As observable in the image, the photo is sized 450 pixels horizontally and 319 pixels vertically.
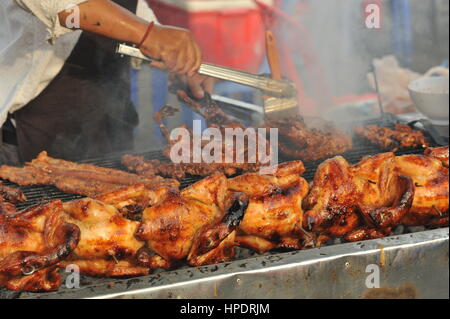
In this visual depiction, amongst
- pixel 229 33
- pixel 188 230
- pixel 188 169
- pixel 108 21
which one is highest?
pixel 229 33

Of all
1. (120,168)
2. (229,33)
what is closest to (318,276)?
(120,168)

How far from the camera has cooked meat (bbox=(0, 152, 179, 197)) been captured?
2.96m

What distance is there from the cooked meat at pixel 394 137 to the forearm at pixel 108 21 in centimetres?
176

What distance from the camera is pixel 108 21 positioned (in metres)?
3.21

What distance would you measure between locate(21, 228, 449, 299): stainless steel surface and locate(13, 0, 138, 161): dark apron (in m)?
2.32

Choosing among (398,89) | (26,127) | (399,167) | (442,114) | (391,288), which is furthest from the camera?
(398,89)

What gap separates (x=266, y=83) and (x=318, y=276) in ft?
6.02

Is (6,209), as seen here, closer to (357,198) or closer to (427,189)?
(357,198)

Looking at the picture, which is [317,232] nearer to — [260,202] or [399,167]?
[260,202]

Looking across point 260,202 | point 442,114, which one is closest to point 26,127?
point 260,202

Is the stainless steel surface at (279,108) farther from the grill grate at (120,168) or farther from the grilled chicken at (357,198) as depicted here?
the grilled chicken at (357,198)

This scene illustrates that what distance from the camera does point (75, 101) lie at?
174 inches

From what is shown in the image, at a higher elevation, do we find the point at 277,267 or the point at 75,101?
the point at 75,101

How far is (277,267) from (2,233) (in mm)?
1237
